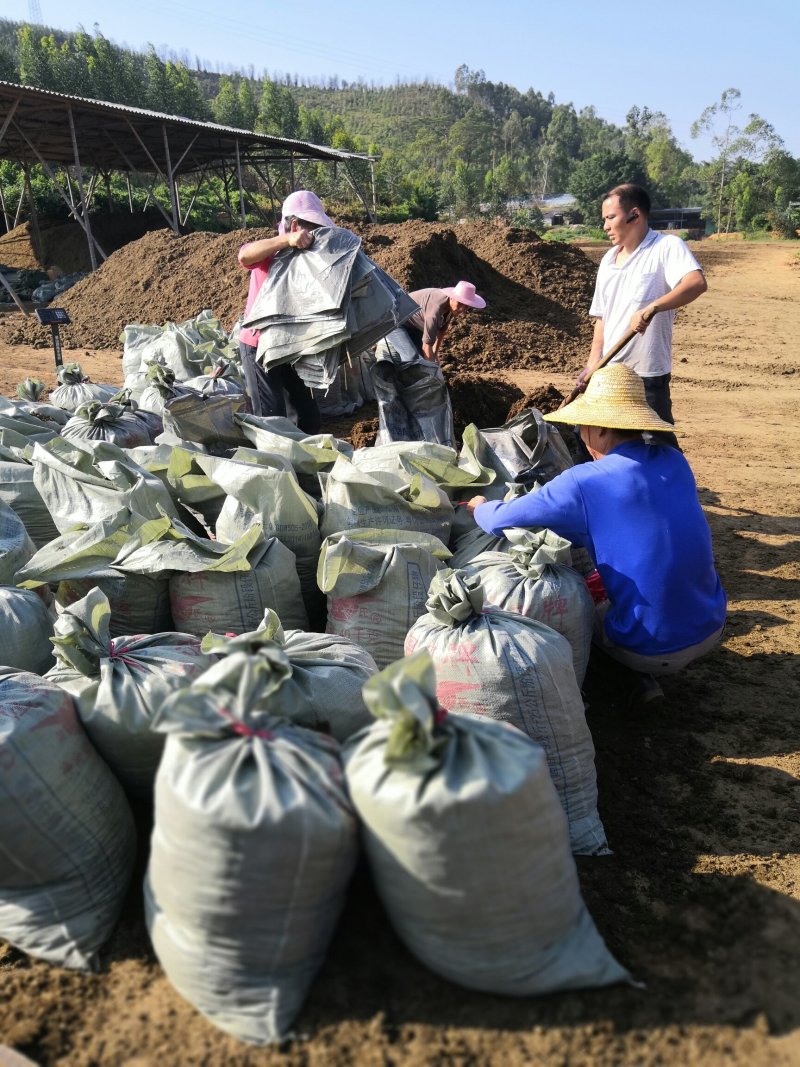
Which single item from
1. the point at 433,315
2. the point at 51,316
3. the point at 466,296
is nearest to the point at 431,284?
the point at 51,316

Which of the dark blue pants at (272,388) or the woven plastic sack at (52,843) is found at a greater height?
the dark blue pants at (272,388)

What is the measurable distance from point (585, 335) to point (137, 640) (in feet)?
31.2

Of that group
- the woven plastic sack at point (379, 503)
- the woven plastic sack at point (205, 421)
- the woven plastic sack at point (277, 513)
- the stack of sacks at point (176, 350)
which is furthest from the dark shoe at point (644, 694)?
the stack of sacks at point (176, 350)

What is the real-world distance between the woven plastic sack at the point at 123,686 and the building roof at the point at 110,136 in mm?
14235

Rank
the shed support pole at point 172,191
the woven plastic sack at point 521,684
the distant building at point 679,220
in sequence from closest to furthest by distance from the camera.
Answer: the woven plastic sack at point 521,684
the shed support pole at point 172,191
the distant building at point 679,220

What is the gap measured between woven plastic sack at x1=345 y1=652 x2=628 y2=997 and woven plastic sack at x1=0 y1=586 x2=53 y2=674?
3.81 feet

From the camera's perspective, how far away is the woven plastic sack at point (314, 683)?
173cm

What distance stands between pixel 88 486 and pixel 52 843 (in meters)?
1.56

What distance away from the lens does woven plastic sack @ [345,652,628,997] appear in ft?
4.36


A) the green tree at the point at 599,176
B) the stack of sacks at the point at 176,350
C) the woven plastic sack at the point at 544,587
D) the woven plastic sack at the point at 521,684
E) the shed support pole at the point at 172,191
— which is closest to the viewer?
the woven plastic sack at the point at 521,684

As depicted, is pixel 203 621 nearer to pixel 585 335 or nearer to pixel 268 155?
pixel 585 335

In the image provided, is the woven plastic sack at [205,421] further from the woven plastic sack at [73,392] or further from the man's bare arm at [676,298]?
the man's bare arm at [676,298]

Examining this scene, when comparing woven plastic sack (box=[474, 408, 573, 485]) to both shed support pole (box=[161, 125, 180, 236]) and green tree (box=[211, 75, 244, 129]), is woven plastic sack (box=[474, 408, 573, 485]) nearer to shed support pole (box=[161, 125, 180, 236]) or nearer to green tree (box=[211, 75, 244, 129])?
shed support pole (box=[161, 125, 180, 236])

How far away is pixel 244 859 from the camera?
1.30 meters
